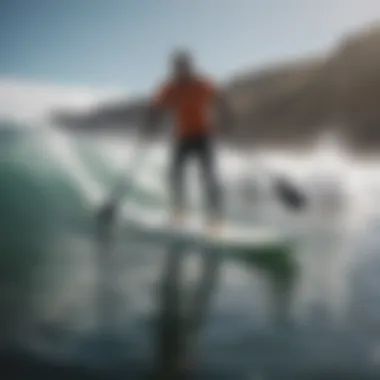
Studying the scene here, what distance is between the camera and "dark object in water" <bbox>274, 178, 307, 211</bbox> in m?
1.93

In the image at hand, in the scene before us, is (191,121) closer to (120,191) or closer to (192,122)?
(192,122)

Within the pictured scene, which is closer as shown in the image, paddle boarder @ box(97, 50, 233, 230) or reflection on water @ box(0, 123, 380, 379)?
reflection on water @ box(0, 123, 380, 379)

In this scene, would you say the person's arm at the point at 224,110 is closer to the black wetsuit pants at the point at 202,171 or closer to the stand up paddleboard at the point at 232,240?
the black wetsuit pants at the point at 202,171

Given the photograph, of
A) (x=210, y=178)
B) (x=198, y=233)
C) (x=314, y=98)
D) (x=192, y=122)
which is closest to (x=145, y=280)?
(x=198, y=233)

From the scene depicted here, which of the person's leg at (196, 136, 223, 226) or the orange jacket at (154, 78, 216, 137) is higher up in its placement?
the orange jacket at (154, 78, 216, 137)

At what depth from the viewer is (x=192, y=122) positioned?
196cm

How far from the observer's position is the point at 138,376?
6.03ft

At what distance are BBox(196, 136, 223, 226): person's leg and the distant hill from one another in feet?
0.21

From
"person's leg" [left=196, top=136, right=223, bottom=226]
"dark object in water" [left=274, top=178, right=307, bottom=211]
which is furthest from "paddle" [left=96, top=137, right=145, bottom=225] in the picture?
"dark object in water" [left=274, top=178, right=307, bottom=211]

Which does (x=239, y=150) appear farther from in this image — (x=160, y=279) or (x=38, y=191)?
(x=38, y=191)

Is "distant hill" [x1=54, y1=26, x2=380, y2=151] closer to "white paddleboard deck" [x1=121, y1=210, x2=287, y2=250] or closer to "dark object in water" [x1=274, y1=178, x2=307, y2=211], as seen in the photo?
"dark object in water" [x1=274, y1=178, x2=307, y2=211]

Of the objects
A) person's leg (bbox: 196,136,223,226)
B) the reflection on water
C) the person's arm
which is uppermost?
the person's arm

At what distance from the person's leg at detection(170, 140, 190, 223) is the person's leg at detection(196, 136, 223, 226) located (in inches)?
1.5

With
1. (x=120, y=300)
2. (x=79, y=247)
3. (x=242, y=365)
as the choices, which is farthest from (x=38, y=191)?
(x=242, y=365)
